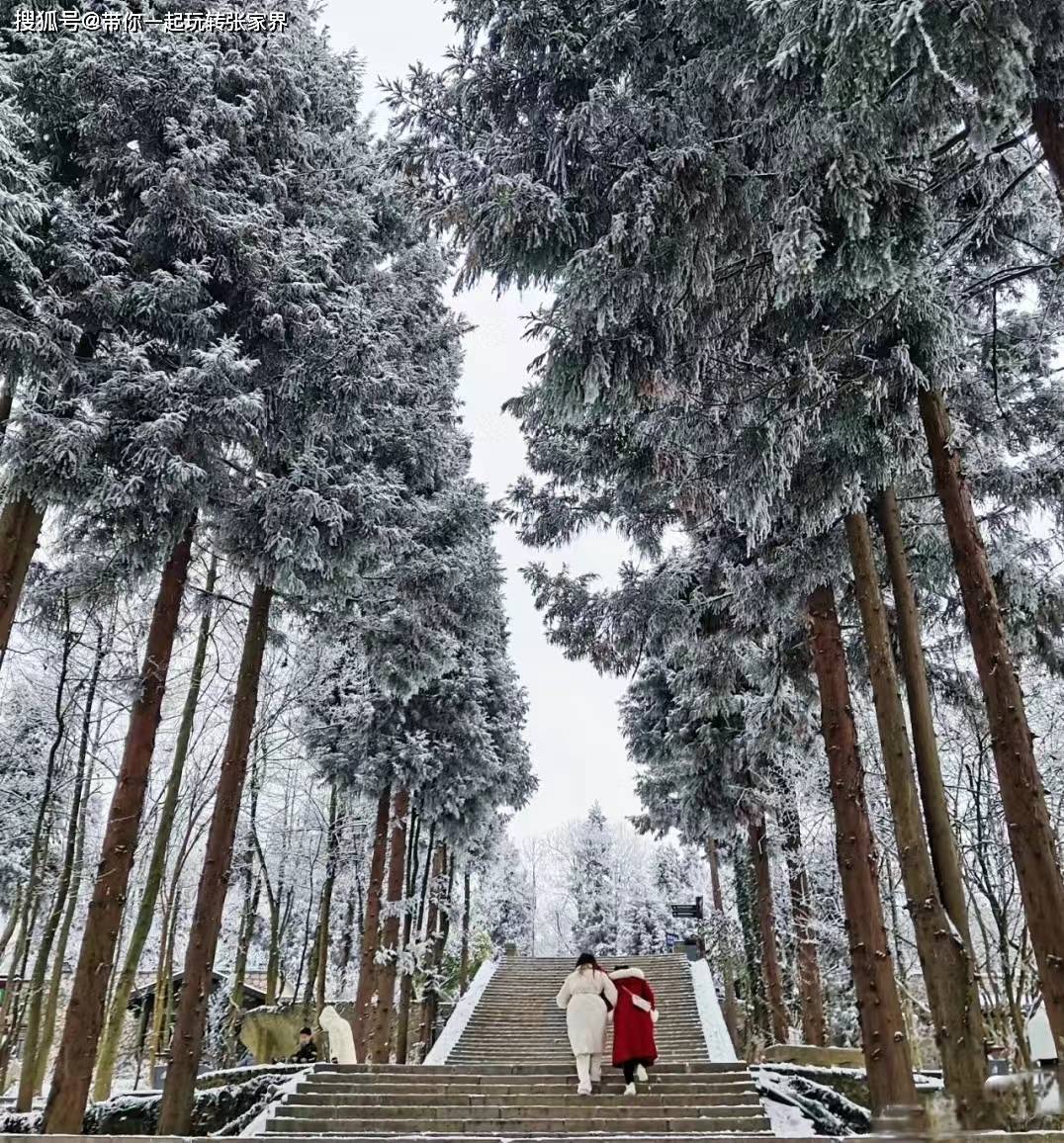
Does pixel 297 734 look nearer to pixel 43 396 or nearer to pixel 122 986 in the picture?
pixel 122 986

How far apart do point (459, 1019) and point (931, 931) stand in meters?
13.2

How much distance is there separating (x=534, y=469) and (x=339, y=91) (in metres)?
5.27

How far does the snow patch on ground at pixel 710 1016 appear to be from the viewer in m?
13.0

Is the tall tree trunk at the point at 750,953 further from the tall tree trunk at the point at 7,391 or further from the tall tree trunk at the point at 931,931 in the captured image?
the tall tree trunk at the point at 7,391

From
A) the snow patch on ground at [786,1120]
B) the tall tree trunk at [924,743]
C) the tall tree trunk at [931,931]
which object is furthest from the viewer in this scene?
the snow patch on ground at [786,1120]

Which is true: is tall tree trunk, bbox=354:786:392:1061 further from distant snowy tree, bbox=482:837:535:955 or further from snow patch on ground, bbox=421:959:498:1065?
distant snowy tree, bbox=482:837:535:955

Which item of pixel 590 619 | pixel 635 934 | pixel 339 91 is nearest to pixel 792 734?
pixel 590 619

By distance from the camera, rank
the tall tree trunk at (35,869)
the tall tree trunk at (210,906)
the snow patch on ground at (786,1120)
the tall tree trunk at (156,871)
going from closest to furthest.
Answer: the tall tree trunk at (210,906) → the snow patch on ground at (786,1120) → the tall tree trunk at (35,869) → the tall tree trunk at (156,871)

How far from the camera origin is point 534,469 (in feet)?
38.8

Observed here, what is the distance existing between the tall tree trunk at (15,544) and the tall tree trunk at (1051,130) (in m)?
7.93

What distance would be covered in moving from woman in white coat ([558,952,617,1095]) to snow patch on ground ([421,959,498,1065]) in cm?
530

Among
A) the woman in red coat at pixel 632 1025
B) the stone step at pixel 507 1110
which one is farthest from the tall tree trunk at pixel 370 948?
the woman in red coat at pixel 632 1025

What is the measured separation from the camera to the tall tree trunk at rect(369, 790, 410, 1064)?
14.0 m

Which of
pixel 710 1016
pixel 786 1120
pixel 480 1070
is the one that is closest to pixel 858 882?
pixel 786 1120
